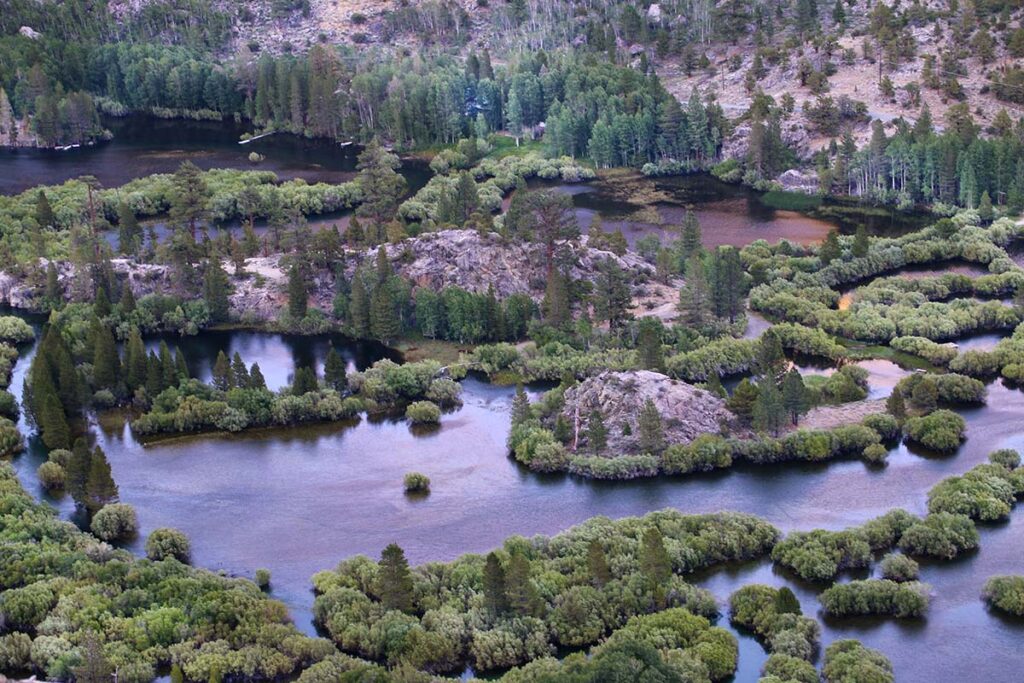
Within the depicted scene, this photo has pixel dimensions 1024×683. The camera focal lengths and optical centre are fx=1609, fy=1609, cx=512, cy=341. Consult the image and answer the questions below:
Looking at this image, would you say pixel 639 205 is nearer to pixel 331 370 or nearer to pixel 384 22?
pixel 331 370

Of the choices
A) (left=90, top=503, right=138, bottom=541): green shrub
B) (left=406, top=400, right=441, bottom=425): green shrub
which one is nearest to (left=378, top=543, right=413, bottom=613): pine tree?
(left=90, top=503, right=138, bottom=541): green shrub

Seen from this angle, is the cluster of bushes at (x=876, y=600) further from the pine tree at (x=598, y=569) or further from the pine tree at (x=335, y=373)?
the pine tree at (x=335, y=373)

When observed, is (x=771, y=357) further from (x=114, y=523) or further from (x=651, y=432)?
(x=114, y=523)

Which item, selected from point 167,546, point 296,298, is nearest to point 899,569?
point 167,546

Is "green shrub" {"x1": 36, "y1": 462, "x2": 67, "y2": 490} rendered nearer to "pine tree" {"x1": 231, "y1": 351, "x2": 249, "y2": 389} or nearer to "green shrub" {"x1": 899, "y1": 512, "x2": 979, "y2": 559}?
"pine tree" {"x1": 231, "y1": 351, "x2": 249, "y2": 389}

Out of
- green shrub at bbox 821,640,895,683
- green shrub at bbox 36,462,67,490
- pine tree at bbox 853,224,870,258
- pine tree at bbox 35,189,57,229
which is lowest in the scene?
green shrub at bbox 821,640,895,683

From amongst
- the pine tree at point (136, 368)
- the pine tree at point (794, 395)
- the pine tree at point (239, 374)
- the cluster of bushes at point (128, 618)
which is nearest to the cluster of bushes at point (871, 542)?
the pine tree at point (794, 395)

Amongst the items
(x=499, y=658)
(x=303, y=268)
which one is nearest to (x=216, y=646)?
(x=499, y=658)
